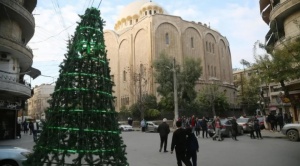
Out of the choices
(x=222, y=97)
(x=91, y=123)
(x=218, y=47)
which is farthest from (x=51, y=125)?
(x=218, y=47)

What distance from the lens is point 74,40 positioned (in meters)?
4.91

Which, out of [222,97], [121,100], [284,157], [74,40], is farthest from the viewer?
[121,100]

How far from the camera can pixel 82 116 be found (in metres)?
4.43

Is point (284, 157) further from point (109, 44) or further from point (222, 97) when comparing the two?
point (109, 44)

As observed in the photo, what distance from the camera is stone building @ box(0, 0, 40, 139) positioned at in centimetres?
1803

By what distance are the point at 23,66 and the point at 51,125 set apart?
846 inches

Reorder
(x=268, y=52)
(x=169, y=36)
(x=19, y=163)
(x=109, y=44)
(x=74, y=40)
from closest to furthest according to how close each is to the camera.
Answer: (x=74, y=40) → (x=19, y=163) → (x=268, y=52) → (x=169, y=36) → (x=109, y=44)

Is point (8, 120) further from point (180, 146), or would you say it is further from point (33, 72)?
point (180, 146)

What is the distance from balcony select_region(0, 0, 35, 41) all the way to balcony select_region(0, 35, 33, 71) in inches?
67.7

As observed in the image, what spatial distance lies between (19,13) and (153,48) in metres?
29.2

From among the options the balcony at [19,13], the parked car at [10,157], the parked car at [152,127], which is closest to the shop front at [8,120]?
the balcony at [19,13]

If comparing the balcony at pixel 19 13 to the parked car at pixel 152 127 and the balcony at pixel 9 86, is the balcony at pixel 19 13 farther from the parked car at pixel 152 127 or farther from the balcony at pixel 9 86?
the parked car at pixel 152 127

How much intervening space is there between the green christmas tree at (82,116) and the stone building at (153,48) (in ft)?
118

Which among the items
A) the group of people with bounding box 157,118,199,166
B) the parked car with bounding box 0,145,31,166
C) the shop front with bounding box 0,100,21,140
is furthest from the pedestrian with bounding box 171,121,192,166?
the shop front with bounding box 0,100,21,140
